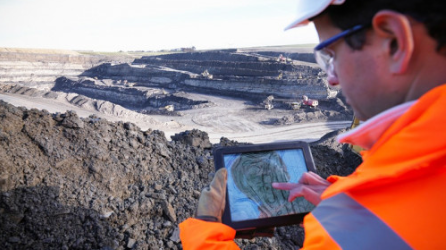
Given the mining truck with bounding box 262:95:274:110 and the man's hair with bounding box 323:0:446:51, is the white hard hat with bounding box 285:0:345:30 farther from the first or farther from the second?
the mining truck with bounding box 262:95:274:110

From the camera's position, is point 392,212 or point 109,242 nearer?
point 392,212

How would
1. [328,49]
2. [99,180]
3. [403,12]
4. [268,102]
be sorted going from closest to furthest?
1. [403,12]
2. [328,49]
3. [99,180]
4. [268,102]

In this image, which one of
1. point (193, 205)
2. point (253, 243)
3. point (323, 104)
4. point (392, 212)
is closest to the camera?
point (392, 212)

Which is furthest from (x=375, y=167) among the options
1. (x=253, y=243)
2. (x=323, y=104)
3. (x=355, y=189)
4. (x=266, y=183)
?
(x=323, y=104)

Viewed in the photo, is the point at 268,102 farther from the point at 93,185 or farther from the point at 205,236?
the point at 205,236

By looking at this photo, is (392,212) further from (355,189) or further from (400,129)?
(400,129)

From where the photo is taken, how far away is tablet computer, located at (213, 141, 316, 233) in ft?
6.20

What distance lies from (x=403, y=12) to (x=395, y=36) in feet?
0.22

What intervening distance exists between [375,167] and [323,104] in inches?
891

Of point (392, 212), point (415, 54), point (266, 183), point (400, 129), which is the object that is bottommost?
point (266, 183)

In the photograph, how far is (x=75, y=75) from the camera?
3959 cm

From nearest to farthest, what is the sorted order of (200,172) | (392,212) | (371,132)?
(392,212), (371,132), (200,172)

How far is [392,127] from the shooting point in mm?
907

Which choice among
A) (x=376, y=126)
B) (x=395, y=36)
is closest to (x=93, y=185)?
(x=376, y=126)
